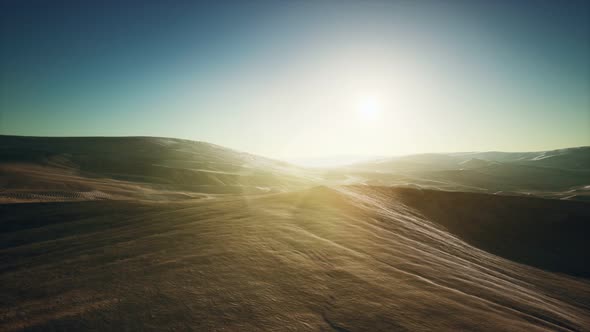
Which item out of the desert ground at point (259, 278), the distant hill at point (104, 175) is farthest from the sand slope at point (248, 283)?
the distant hill at point (104, 175)

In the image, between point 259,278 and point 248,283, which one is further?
point 259,278

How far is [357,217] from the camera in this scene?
11.5 metres

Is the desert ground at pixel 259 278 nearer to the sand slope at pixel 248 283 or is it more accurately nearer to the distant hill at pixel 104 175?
the sand slope at pixel 248 283

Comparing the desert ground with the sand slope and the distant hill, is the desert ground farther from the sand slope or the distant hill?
the distant hill

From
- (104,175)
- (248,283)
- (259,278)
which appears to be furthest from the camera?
(104,175)

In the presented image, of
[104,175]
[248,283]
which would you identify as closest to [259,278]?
[248,283]

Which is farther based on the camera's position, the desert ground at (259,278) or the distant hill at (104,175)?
the distant hill at (104,175)

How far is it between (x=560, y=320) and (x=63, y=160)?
9033cm

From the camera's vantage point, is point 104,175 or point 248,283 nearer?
point 248,283

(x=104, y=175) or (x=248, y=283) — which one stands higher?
(x=248, y=283)

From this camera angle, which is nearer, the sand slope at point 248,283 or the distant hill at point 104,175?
the sand slope at point 248,283

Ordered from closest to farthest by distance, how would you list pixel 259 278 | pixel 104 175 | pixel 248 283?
pixel 248 283, pixel 259 278, pixel 104 175

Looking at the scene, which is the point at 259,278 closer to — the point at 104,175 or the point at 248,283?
the point at 248,283

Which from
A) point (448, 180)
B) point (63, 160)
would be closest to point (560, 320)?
point (63, 160)
